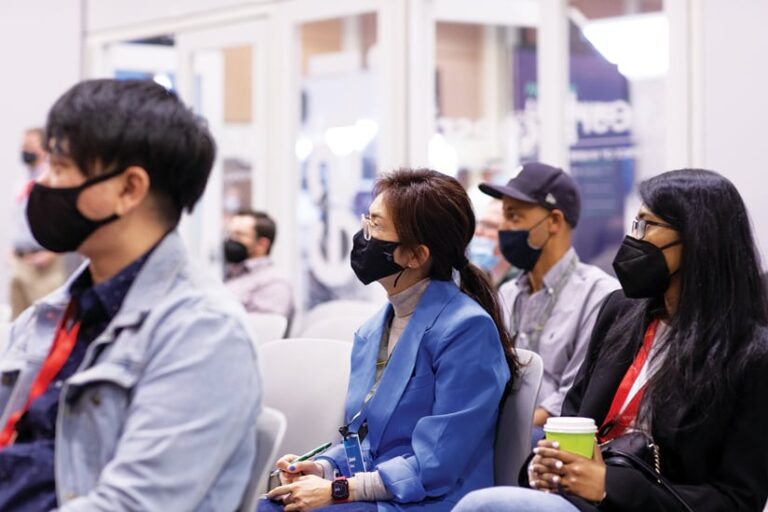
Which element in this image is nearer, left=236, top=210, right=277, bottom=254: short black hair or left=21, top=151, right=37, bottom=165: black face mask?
left=236, top=210, right=277, bottom=254: short black hair

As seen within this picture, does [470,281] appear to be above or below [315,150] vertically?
below

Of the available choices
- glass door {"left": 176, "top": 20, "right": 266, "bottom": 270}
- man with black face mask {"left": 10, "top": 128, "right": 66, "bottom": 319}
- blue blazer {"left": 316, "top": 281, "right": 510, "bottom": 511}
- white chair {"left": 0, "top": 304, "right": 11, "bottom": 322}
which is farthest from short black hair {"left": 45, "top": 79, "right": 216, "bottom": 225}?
glass door {"left": 176, "top": 20, "right": 266, "bottom": 270}

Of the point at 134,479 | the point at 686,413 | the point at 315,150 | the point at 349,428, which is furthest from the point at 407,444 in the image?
the point at 315,150

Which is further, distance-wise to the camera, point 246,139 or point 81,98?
point 246,139

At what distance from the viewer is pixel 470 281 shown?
2877 millimetres

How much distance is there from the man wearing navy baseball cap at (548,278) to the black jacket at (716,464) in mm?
1113

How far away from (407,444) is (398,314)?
1.22ft

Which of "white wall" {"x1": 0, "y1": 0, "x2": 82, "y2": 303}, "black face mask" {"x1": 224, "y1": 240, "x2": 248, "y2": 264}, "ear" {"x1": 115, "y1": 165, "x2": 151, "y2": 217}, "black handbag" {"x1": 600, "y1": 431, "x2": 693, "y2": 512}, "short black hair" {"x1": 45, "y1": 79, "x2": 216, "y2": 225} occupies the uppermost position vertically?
"white wall" {"x1": 0, "y1": 0, "x2": 82, "y2": 303}

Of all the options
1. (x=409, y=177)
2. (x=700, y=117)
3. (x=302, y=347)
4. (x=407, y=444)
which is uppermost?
(x=700, y=117)

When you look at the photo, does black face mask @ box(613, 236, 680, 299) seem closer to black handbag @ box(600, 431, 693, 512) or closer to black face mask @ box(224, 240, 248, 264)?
black handbag @ box(600, 431, 693, 512)

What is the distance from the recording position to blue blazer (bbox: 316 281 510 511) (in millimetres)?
2525

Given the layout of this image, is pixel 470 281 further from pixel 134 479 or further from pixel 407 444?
pixel 134 479

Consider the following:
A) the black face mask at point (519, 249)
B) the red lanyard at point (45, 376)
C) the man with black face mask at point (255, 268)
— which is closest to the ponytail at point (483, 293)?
the black face mask at point (519, 249)

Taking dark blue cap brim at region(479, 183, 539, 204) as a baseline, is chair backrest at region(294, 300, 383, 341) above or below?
below
